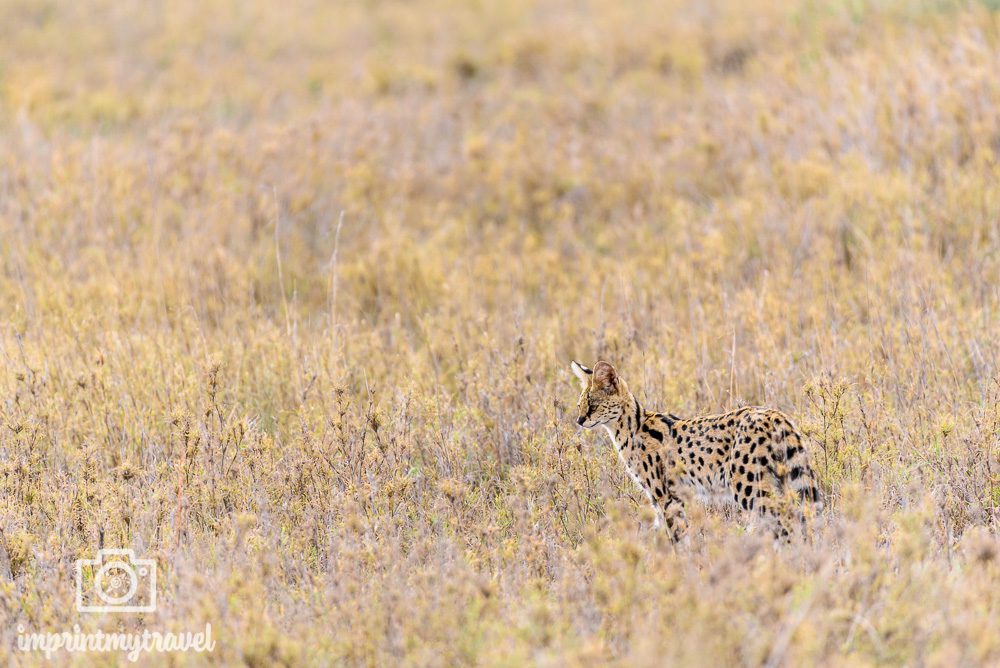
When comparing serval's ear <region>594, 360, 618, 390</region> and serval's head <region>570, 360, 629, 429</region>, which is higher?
serval's ear <region>594, 360, 618, 390</region>

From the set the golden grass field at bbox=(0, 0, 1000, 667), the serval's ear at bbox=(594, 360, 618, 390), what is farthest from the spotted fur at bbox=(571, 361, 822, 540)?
the golden grass field at bbox=(0, 0, 1000, 667)

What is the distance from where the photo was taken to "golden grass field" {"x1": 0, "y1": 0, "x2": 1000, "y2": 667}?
3885 mm

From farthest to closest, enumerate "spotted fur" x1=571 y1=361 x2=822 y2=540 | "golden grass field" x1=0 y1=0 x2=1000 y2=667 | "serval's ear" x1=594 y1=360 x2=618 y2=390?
"serval's ear" x1=594 y1=360 x2=618 y2=390 → "spotted fur" x1=571 y1=361 x2=822 y2=540 → "golden grass field" x1=0 y1=0 x2=1000 y2=667

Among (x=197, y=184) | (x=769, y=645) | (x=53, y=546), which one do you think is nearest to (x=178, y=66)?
(x=197, y=184)

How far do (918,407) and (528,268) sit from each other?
11.2ft

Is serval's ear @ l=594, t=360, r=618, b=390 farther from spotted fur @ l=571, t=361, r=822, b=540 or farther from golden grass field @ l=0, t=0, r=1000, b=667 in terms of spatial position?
→ golden grass field @ l=0, t=0, r=1000, b=667

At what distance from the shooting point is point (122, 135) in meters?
11.3

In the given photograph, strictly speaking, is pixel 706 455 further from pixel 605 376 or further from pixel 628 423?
pixel 605 376

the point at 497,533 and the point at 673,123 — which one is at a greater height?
the point at 673,123

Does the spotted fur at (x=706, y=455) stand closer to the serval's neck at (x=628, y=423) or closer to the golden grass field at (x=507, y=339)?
the serval's neck at (x=628, y=423)

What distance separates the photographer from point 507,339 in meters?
6.88

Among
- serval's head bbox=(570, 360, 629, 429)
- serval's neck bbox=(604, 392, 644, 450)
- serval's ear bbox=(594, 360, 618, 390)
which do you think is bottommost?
serval's neck bbox=(604, 392, 644, 450)

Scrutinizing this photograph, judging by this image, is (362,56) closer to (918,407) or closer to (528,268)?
(528,268)

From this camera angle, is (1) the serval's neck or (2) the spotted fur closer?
(2) the spotted fur
